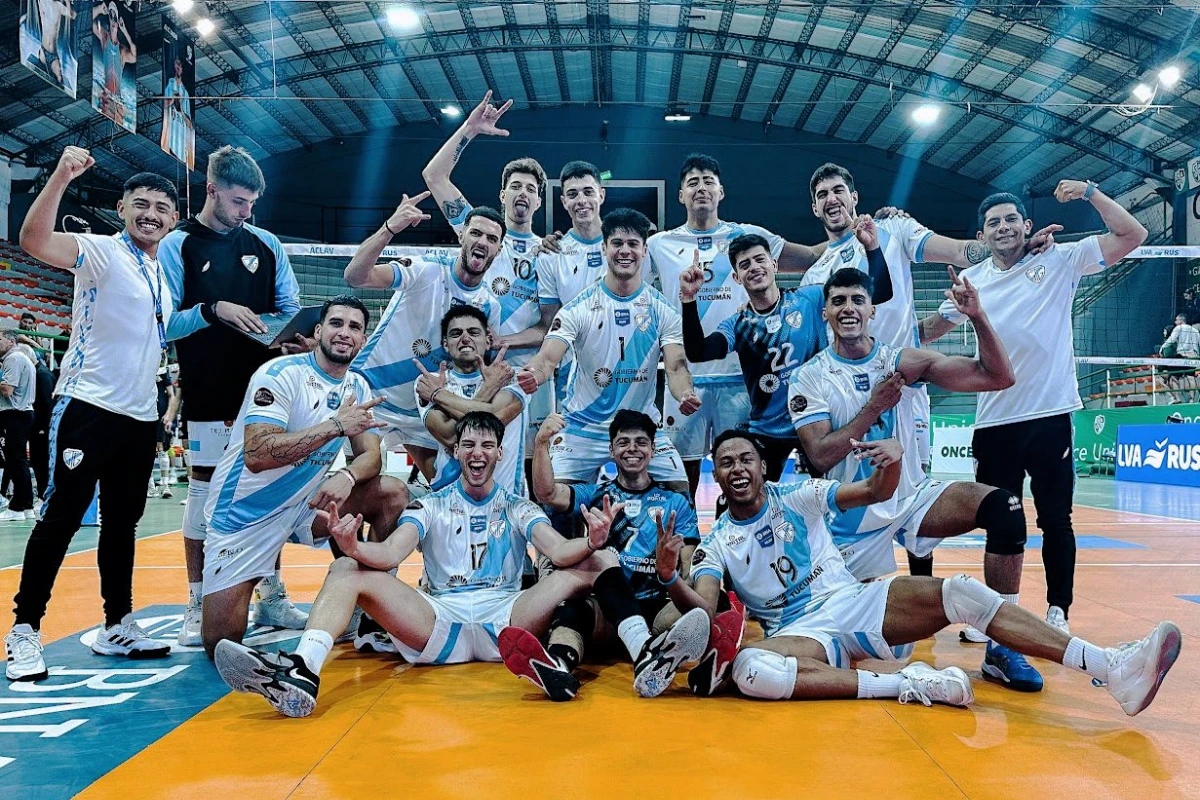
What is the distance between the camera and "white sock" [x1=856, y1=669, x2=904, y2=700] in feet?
12.3

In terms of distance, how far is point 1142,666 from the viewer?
3.29 metres

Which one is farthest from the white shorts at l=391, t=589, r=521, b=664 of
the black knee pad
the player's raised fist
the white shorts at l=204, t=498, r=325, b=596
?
the player's raised fist

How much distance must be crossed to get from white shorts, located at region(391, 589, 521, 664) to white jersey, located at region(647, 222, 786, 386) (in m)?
2.10

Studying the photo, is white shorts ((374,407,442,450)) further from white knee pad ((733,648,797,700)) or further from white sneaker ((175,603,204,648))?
white knee pad ((733,648,797,700))

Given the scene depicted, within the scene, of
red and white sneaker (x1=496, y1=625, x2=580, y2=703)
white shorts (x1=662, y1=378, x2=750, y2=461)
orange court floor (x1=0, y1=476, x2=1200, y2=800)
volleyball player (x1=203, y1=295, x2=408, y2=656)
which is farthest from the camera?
white shorts (x1=662, y1=378, x2=750, y2=461)

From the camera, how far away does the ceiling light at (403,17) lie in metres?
22.8

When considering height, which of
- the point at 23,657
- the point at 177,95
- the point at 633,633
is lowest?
the point at 23,657

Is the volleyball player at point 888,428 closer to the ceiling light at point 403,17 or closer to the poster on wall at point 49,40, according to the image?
the poster on wall at point 49,40

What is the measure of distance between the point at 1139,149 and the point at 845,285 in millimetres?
28449

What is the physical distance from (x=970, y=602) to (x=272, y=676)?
9.29 feet

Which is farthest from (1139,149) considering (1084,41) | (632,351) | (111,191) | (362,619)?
(111,191)

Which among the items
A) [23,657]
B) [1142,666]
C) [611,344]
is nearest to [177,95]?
[611,344]

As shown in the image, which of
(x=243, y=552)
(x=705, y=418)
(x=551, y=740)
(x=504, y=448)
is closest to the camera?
(x=551, y=740)

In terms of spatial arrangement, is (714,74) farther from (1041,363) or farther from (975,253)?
(1041,363)
